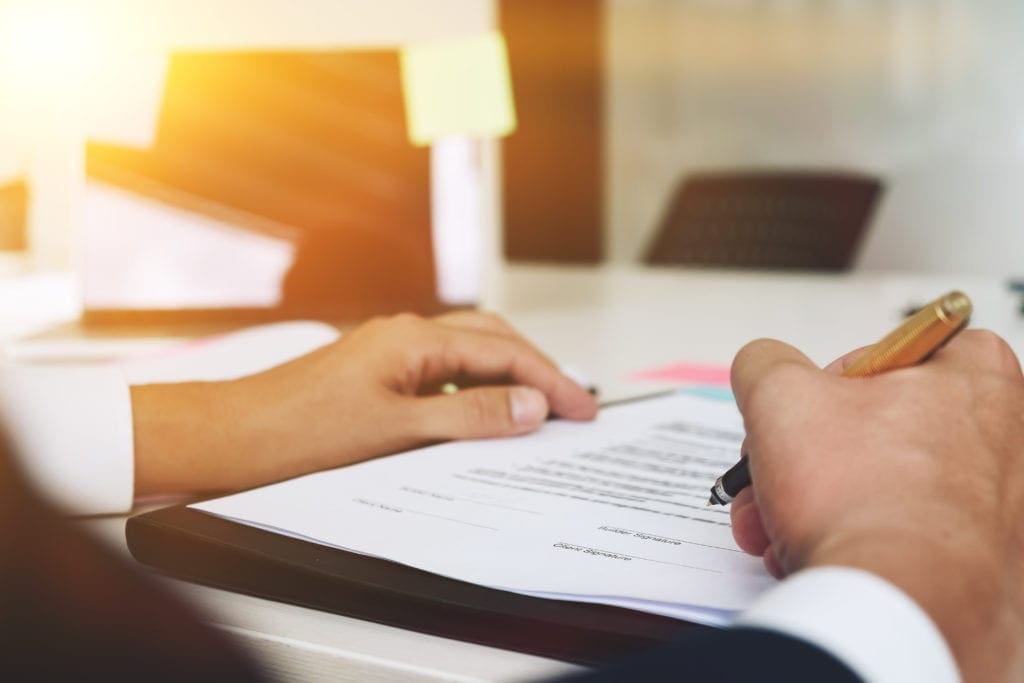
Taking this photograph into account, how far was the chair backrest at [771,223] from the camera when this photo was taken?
150 centimetres

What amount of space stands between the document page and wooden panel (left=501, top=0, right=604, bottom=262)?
1331 mm

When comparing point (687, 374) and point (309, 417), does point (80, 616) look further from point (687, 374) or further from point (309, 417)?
point (687, 374)

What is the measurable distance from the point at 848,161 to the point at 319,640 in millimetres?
1672

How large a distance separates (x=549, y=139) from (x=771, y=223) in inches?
20.8

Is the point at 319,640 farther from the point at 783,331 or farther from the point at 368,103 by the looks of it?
the point at 368,103

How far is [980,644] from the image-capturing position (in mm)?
309

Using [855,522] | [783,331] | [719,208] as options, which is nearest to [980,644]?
[855,522]

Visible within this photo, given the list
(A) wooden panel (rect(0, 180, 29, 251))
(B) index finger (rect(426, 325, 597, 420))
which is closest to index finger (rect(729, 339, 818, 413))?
(B) index finger (rect(426, 325, 597, 420))

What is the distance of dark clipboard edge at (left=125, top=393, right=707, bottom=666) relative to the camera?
35 cm

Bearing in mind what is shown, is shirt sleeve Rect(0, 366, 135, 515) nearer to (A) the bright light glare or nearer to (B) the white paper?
(B) the white paper

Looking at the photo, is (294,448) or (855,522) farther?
(294,448)

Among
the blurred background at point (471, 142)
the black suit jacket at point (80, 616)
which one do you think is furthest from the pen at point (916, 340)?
the blurred background at point (471, 142)

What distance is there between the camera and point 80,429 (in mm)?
588

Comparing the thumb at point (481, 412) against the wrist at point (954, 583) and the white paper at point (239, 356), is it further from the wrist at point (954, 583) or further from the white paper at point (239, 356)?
the wrist at point (954, 583)
